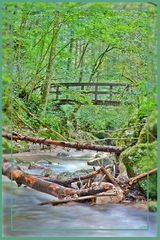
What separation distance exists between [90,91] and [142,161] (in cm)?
90

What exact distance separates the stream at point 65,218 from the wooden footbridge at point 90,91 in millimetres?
723

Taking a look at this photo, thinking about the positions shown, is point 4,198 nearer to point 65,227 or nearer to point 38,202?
point 38,202

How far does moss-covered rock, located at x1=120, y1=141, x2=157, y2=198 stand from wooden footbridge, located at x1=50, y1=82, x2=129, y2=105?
54 centimetres

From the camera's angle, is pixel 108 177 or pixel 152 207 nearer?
pixel 152 207

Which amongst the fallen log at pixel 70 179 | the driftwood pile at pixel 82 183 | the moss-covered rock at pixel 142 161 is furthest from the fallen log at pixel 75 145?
the fallen log at pixel 70 179

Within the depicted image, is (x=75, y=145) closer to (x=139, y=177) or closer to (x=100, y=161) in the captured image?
(x=100, y=161)

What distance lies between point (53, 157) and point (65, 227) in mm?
752

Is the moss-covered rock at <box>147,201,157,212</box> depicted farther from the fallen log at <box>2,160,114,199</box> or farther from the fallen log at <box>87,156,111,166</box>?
the fallen log at <box>87,156,111,166</box>

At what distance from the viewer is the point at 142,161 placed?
406 cm

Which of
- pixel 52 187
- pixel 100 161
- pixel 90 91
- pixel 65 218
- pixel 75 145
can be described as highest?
pixel 90 91

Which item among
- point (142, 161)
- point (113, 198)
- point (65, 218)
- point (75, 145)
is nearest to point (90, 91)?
point (75, 145)

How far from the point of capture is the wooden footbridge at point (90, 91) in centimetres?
412

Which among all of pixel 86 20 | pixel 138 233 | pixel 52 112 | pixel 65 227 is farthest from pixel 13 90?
pixel 138 233

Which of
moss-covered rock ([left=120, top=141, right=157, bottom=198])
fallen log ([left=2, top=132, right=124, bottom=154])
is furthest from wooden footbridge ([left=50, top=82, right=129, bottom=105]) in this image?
moss-covered rock ([left=120, top=141, right=157, bottom=198])
